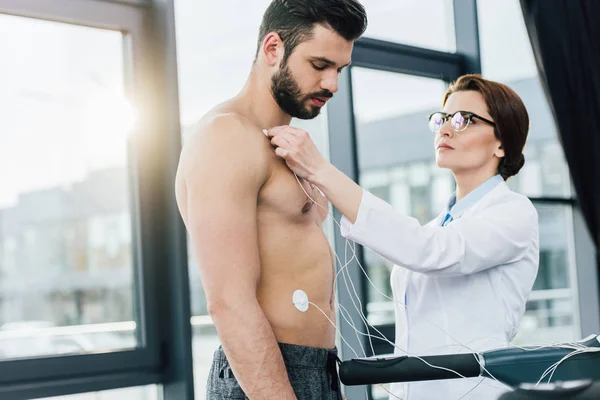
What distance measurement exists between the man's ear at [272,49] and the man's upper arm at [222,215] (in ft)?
0.72

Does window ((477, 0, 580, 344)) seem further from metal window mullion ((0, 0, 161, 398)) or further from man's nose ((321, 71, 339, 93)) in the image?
man's nose ((321, 71, 339, 93))

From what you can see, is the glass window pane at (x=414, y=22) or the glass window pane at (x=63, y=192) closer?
the glass window pane at (x=63, y=192)

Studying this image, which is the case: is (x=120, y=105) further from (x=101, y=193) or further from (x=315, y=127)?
(x=315, y=127)

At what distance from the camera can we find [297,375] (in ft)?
4.59

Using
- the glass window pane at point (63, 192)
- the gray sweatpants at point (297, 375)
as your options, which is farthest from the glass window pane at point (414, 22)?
the gray sweatpants at point (297, 375)

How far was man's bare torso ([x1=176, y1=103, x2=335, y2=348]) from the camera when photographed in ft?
4.53

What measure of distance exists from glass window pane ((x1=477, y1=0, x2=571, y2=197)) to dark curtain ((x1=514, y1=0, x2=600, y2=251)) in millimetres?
612

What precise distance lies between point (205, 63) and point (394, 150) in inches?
38.2

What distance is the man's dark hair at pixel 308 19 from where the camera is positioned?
54.8 inches

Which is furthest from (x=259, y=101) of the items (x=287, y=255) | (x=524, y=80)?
(x=524, y=80)

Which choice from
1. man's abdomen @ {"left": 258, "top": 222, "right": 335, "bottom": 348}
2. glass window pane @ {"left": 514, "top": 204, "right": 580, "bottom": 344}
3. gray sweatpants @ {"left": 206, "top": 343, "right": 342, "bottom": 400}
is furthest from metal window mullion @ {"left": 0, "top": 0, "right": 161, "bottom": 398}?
glass window pane @ {"left": 514, "top": 204, "right": 580, "bottom": 344}

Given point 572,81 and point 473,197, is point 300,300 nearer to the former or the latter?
point 473,197

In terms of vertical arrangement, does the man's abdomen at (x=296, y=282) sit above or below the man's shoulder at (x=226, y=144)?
below

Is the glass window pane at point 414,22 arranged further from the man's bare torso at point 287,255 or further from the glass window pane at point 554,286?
the man's bare torso at point 287,255
